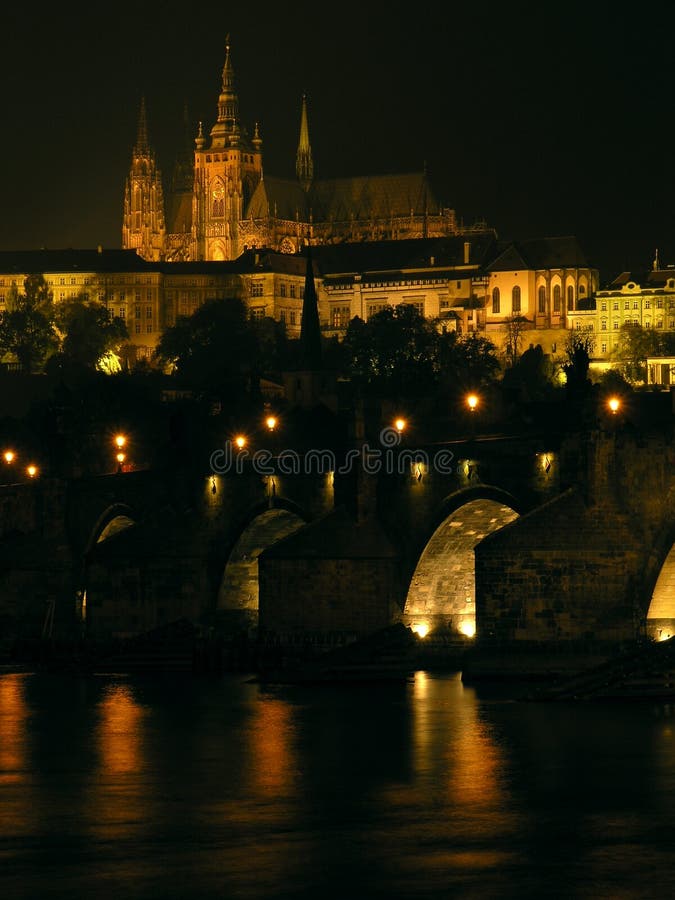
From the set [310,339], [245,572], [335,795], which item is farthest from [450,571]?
[310,339]

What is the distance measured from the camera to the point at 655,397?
123 m

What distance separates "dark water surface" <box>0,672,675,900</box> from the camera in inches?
1786

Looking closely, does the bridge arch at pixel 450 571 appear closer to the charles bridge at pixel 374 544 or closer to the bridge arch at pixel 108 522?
the charles bridge at pixel 374 544

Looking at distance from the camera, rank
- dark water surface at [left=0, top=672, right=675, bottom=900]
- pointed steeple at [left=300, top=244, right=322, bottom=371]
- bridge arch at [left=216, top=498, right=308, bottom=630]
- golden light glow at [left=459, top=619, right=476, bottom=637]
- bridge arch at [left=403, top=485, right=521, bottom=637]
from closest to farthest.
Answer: dark water surface at [left=0, top=672, right=675, bottom=900], bridge arch at [left=403, top=485, right=521, bottom=637], golden light glow at [left=459, top=619, right=476, bottom=637], bridge arch at [left=216, top=498, right=308, bottom=630], pointed steeple at [left=300, top=244, right=322, bottom=371]

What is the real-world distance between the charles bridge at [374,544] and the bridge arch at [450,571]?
6 centimetres

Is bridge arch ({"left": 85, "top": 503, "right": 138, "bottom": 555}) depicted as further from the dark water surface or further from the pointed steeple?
the pointed steeple

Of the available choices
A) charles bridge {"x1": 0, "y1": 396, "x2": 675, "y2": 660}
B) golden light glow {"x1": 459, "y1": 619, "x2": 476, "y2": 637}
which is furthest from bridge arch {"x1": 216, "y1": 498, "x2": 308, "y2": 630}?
golden light glow {"x1": 459, "y1": 619, "x2": 476, "y2": 637}

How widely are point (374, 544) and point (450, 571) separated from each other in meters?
2.72

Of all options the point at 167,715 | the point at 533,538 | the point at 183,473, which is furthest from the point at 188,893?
the point at 183,473

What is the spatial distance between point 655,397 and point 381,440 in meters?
25.4

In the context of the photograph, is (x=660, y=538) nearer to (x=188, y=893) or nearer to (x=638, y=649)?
(x=638, y=649)

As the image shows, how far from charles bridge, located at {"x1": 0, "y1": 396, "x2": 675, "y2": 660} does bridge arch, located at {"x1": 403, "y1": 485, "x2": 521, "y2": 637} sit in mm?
65

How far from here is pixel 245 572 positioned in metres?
94.9

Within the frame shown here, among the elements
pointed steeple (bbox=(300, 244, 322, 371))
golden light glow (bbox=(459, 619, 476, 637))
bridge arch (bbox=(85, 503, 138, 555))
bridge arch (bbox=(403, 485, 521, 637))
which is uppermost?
pointed steeple (bbox=(300, 244, 322, 371))
